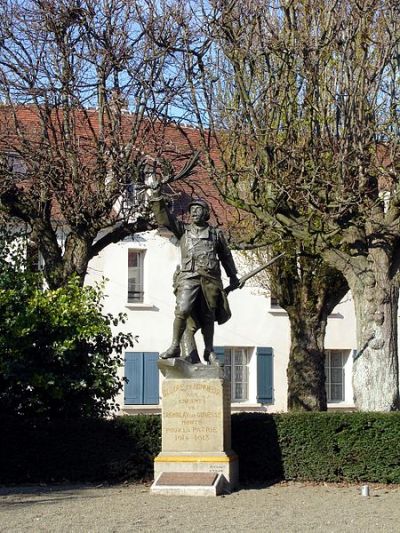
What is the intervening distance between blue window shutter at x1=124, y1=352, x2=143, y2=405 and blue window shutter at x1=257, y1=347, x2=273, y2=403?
3920mm

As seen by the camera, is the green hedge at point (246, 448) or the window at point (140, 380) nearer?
the green hedge at point (246, 448)

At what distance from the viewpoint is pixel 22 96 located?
1794 cm

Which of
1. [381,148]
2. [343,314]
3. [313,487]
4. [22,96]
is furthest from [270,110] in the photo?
[343,314]

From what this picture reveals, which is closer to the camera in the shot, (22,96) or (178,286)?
(178,286)

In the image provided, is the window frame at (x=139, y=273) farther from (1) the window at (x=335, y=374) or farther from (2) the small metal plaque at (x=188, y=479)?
(2) the small metal plaque at (x=188, y=479)

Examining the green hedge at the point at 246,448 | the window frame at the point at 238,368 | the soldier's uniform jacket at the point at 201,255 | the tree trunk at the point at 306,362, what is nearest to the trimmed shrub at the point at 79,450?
the green hedge at the point at 246,448

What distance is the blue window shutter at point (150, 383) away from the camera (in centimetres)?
2864

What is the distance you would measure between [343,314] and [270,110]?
15.2 m

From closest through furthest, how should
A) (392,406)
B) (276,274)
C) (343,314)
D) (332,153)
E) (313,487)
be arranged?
(313,487)
(392,406)
(332,153)
(276,274)
(343,314)

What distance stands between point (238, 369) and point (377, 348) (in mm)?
15543

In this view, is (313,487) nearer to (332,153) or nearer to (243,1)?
(332,153)

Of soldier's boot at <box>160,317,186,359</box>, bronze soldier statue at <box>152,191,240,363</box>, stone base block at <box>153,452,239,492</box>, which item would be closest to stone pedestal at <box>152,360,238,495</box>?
stone base block at <box>153,452,239,492</box>

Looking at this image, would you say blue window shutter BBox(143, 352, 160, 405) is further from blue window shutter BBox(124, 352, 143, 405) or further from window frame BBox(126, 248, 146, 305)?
window frame BBox(126, 248, 146, 305)

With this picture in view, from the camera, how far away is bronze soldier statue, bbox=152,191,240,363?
537 inches
